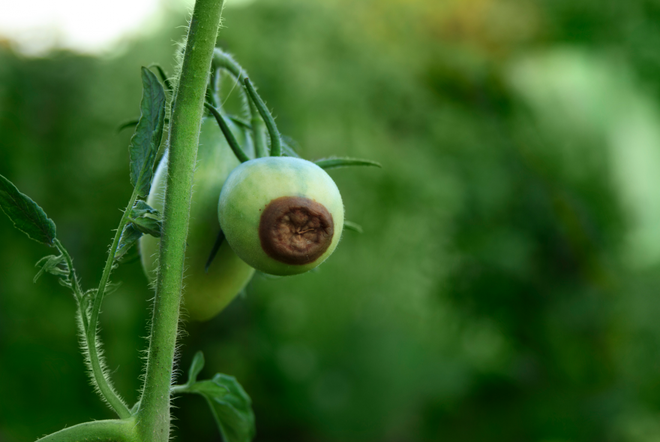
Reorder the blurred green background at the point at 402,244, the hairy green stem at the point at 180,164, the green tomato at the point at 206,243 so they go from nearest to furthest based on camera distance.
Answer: the hairy green stem at the point at 180,164
the green tomato at the point at 206,243
the blurred green background at the point at 402,244

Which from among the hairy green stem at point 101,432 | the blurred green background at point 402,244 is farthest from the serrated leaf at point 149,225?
the blurred green background at point 402,244

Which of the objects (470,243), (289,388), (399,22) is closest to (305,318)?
(289,388)

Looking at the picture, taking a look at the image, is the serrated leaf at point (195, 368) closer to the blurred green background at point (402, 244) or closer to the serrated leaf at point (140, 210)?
the serrated leaf at point (140, 210)

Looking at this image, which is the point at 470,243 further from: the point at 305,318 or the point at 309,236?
the point at 309,236

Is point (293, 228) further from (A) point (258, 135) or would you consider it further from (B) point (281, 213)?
(A) point (258, 135)

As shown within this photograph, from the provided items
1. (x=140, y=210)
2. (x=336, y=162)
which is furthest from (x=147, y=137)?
(x=336, y=162)
